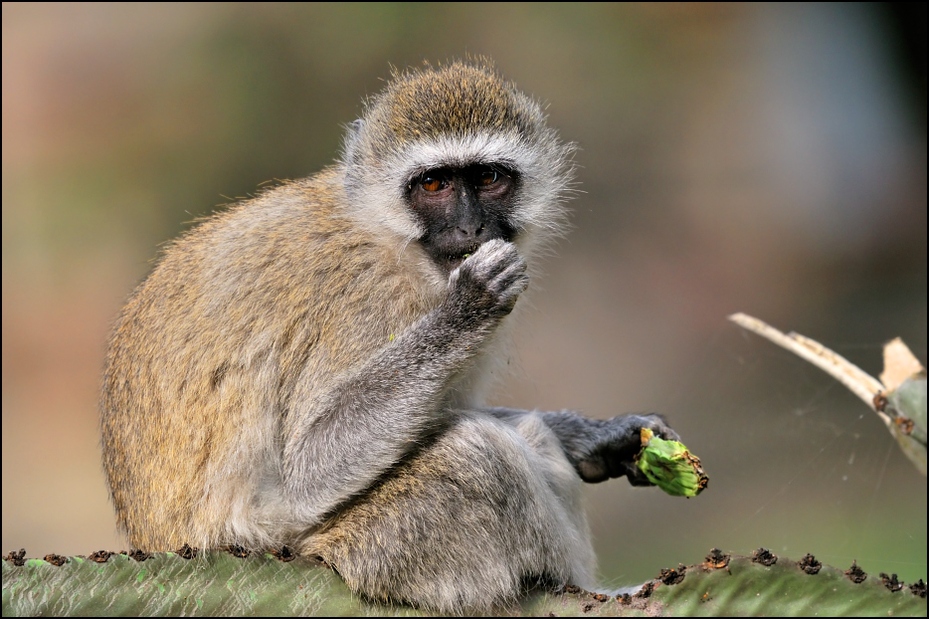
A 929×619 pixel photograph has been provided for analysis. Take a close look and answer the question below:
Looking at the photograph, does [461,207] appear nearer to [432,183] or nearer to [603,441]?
[432,183]

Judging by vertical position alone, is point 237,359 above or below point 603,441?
above

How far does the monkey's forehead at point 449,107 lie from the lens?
3.98 metres

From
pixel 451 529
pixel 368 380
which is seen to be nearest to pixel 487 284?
pixel 368 380

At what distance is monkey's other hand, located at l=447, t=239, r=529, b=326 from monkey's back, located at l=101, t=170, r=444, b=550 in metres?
0.33

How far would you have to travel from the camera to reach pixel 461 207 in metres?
3.78

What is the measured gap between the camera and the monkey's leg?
338 cm

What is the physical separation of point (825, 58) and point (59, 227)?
9169 mm

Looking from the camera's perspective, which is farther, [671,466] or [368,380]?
[671,466]

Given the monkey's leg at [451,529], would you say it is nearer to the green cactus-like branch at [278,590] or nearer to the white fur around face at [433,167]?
the green cactus-like branch at [278,590]

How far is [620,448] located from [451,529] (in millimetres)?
1427

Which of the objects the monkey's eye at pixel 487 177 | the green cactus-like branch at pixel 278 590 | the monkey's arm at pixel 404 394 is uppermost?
the monkey's eye at pixel 487 177

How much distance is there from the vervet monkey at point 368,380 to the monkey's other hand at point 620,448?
50 cm

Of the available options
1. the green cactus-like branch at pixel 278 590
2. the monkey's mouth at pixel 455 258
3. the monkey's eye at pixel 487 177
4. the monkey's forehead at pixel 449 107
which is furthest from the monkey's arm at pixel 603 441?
the monkey's forehead at pixel 449 107

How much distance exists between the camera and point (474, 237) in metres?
3.69
